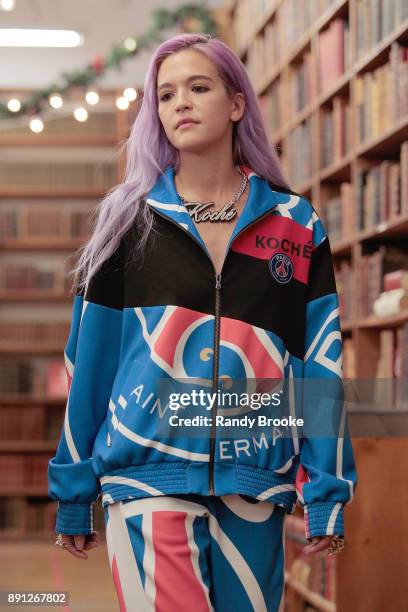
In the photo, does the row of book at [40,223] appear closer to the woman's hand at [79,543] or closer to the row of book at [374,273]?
the row of book at [374,273]

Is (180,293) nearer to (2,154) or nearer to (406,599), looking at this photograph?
(406,599)

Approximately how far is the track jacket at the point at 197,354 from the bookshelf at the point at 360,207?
2.99 feet

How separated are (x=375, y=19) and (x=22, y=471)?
14.2ft

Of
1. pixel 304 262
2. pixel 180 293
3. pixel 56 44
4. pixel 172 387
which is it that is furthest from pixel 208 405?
pixel 56 44

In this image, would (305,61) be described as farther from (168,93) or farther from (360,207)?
(168,93)

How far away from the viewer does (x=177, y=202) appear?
1.65 metres

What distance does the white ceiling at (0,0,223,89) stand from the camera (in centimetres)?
752

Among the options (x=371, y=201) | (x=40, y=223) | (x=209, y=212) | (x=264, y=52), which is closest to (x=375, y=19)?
(x=371, y=201)

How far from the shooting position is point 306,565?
362 centimetres

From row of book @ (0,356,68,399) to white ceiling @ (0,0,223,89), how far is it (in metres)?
1.99

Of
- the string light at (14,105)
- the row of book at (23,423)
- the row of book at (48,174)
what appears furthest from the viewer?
the row of book at (48,174)

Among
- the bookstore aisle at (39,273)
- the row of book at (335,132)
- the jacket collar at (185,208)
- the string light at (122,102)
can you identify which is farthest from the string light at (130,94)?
the jacket collar at (185,208)

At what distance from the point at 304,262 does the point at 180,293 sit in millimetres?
224

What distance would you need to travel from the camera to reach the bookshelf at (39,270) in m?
7.21
